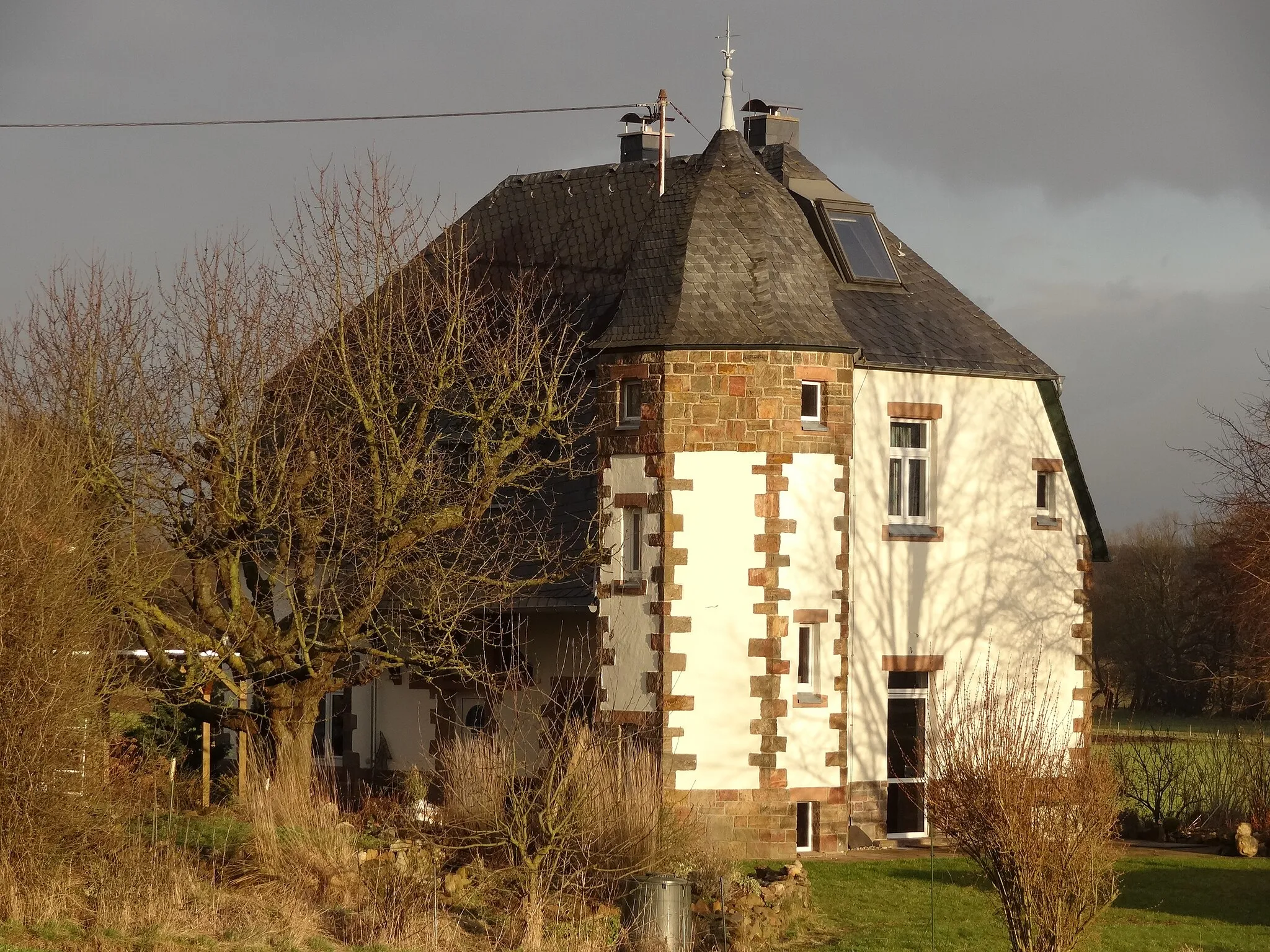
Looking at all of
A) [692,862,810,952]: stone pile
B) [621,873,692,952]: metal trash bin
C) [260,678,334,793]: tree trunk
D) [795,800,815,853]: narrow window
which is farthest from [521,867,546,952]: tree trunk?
[795,800,815,853]: narrow window

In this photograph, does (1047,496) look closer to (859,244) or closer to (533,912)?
(859,244)

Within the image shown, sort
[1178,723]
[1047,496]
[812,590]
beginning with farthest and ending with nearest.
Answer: [1178,723] → [1047,496] → [812,590]

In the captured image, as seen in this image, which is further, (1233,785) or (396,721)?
(1233,785)

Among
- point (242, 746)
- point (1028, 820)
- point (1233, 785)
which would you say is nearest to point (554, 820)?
point (1028, 820)

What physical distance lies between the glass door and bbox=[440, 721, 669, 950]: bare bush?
5.40 meters

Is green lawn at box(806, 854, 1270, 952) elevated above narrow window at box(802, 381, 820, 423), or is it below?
below

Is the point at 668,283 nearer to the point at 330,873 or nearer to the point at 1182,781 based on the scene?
the point at 330,873

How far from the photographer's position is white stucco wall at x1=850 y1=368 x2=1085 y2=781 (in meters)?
21.4

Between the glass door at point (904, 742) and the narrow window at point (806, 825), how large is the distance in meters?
1.86

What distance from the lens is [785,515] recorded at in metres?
19.8

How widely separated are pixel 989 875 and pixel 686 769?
5973 mm

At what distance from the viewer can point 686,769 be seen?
19297mm

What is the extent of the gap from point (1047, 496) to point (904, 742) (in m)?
3.94

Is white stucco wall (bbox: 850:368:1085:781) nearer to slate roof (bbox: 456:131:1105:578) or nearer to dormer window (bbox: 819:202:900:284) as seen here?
slate roof (bbox: 456:131:1105:578)
